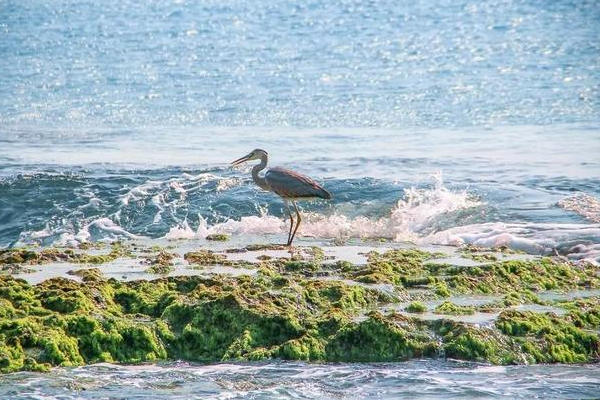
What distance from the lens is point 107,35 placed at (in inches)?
1411

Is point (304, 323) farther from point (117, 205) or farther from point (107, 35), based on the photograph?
point (107, 35)

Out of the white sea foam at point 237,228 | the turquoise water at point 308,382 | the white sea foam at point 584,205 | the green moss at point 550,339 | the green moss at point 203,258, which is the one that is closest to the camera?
the turquoise water at point 308,382

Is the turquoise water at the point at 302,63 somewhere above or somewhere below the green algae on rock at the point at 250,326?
above

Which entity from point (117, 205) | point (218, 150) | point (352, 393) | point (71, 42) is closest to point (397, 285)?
point (352, 393)

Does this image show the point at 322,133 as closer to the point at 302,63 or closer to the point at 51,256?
the point at 302,63

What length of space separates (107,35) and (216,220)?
2347 cm

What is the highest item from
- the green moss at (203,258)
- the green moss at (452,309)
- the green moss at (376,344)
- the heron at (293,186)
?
the heron at (293,186)

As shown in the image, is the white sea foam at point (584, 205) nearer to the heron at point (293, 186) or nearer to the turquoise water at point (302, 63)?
the heron at point (293, 186)

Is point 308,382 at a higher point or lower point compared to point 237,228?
lower

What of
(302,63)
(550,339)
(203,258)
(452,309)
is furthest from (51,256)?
(302,63)

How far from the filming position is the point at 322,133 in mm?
20156

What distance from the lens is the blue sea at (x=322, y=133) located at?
41.4ft

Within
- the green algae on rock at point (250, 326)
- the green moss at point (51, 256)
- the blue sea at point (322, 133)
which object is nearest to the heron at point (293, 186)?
the blue sea at point (322, 133)

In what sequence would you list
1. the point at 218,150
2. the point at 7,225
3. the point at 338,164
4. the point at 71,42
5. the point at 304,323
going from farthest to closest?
the point at 71,42 → the point at 218,150 → the point at 338,164 → the point at 7,225 → the point at 304,323
